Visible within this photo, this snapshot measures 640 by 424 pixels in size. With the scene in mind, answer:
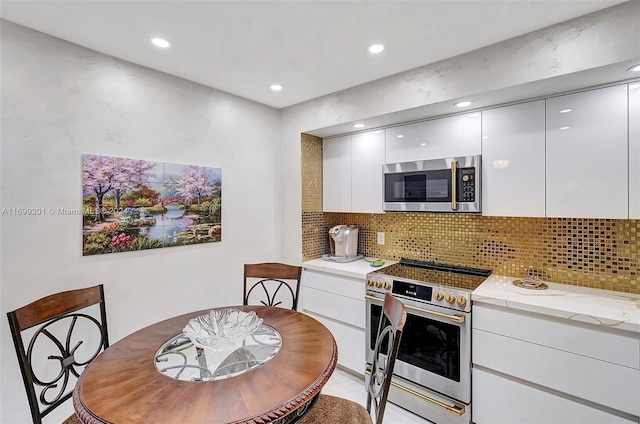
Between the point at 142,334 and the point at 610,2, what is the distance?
2957 mm

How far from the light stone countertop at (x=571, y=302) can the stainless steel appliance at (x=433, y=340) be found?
156 millimetres

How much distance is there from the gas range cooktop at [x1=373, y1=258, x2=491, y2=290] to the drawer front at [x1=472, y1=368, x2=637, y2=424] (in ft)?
1.92

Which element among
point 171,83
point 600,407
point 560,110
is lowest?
point 600,407

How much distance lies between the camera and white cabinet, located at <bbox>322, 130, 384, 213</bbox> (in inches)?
110

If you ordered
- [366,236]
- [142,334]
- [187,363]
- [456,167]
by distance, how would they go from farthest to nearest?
Result: 1. [366,236]
2. [456,167]
3. [142,334]
4. [187,363]

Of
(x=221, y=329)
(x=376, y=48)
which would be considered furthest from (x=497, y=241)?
(x=221, y=329)

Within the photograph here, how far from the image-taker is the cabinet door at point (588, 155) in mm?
1738

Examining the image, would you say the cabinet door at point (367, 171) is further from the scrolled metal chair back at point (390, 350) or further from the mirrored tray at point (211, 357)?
the mirrored tray at point (211, 357)

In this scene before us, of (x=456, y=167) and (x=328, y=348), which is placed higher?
(x=456, y=167)

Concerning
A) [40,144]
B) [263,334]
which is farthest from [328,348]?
[40,144]

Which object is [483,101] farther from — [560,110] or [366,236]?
[366,236]

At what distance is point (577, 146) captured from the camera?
1854mm

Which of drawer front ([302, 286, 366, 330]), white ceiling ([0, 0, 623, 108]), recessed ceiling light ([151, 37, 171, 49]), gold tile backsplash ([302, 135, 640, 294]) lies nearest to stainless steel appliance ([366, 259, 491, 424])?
drawer front ([302, 286, 366, 330])

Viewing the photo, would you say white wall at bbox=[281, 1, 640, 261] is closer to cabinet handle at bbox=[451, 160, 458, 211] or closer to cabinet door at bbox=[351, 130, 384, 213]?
cabinet door at bbox=[351, 130, 384, 213]
